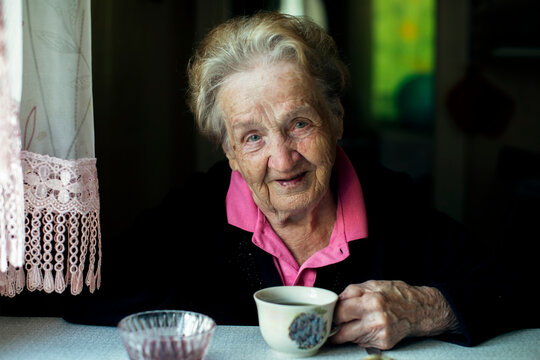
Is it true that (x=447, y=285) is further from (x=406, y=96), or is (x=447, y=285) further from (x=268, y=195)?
(x=406, y=96)

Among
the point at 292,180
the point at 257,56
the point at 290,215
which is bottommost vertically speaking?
the point at 290,215

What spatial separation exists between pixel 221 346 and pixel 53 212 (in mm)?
411

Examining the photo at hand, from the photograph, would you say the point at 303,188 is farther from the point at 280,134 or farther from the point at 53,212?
the point at 53,212

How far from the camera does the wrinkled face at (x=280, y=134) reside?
1389 mm

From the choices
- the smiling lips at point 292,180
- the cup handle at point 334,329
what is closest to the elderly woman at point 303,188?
the smiling lips at point 292,180

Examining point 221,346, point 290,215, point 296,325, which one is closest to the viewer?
point 296,325

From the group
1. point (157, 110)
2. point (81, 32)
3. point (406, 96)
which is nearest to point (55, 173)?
point (81, 32)

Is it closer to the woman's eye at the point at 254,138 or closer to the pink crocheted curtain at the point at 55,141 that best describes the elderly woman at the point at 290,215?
the woman's eye at the point at 254,138

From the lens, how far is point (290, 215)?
4.97 feet

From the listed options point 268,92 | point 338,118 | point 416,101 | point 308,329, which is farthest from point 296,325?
point 416,101

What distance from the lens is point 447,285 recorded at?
137 centimetres

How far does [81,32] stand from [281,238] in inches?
27.4

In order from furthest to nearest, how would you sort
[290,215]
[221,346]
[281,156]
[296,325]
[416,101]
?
[416,101]
[290,215]
[281,156]
[221,346]
[296,325]

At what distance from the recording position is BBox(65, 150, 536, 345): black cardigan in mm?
1433
